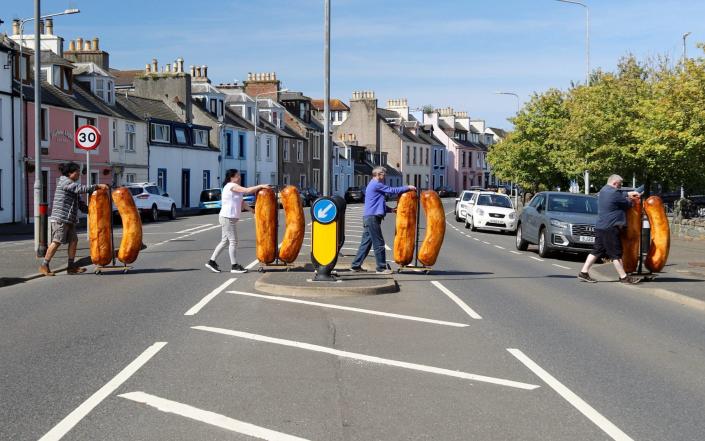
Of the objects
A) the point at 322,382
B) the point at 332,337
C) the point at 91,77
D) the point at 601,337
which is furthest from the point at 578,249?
the point at 91,77

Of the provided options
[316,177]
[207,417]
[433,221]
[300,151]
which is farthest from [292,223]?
[316,177]

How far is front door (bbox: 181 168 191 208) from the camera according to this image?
5609 cm

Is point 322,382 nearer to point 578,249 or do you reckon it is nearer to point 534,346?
point 534,346

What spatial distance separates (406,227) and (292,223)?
2.01 metres

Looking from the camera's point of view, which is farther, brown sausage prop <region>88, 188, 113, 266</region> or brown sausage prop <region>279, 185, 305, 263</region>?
brown sausage prop <region>279, 185, 305, 263</region>

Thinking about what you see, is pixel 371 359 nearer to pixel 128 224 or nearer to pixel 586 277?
pixel 128 224

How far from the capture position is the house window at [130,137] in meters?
48.3

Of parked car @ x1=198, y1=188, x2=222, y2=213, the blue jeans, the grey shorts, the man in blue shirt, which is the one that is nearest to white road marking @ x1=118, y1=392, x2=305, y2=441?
the blue jeans

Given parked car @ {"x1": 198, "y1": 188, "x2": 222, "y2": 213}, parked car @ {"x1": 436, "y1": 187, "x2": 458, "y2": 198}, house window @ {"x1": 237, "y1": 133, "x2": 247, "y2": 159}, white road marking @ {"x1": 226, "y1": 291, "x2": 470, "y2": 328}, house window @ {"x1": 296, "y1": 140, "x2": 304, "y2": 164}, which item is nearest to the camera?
white road marking @ {"x1": 226, "y1": 291, "x2": 470, "y2": 328}

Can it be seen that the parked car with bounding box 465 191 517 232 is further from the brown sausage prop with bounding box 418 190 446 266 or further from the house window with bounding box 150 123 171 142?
the house window with bounding box 150 123 171 142

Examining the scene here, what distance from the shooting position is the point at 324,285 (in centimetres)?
1204

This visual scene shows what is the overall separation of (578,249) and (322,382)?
1464cm

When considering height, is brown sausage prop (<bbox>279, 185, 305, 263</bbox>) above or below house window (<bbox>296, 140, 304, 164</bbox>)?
below

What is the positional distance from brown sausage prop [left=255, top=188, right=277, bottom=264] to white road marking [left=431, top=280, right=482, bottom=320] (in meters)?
2.95
